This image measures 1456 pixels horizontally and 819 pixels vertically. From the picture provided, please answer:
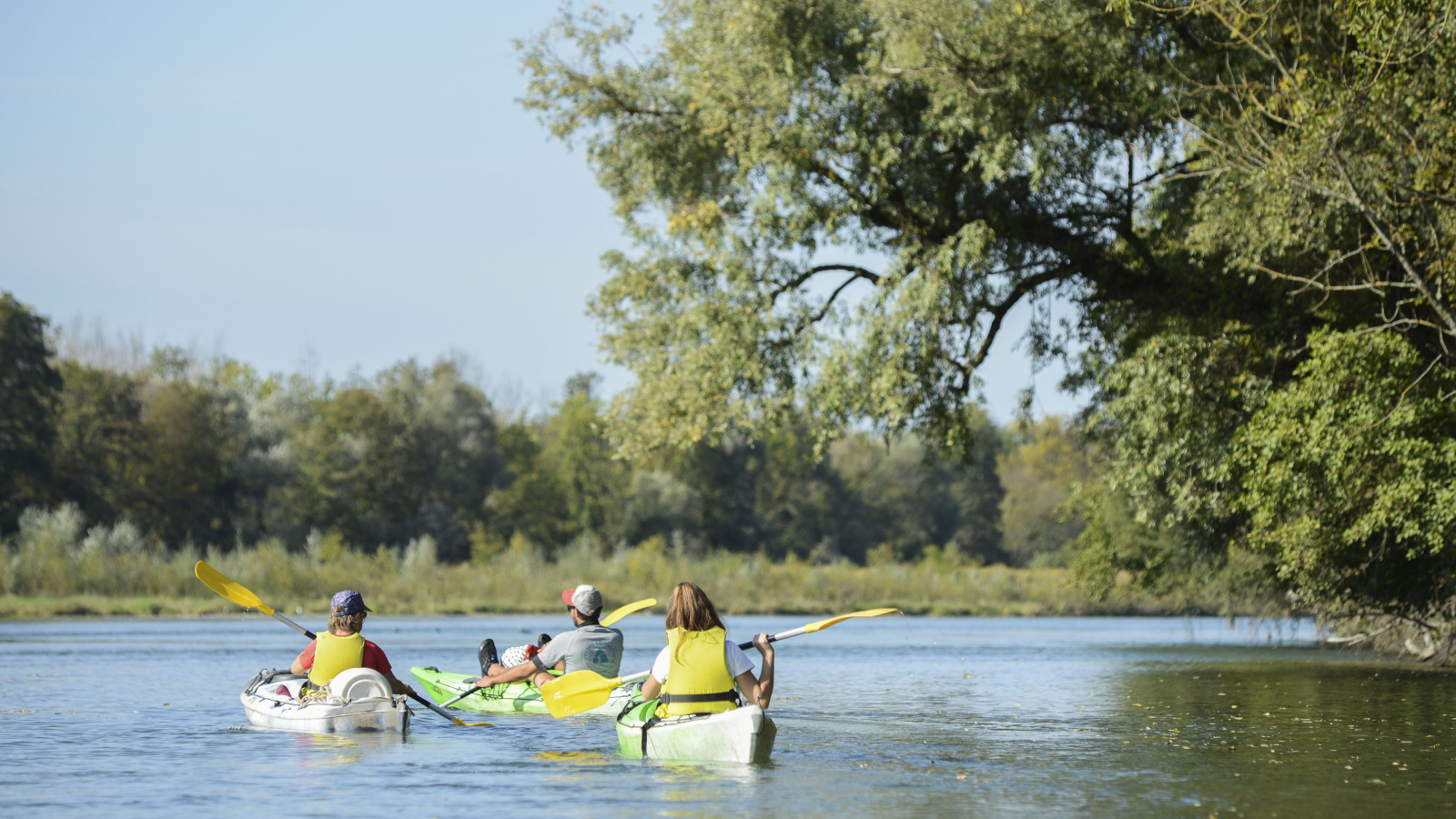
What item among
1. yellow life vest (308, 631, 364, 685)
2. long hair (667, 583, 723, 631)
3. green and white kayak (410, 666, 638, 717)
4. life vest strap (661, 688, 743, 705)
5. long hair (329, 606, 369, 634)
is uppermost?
long hair (667, 583, 723, 631)

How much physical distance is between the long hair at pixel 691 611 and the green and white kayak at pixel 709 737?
0.64 metres

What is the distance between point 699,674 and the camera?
10.1 meters

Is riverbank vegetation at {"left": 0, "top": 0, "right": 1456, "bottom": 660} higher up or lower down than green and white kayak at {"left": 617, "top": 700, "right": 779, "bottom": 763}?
higher up

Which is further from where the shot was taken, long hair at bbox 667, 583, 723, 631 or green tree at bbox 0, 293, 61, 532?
green tree at bbox 0, 293, 61, 532

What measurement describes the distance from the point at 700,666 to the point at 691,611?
1.64 ft

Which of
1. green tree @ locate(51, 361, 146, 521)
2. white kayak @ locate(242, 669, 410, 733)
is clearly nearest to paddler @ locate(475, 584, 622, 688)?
white kayak @ locate(242, 669, 410, 733)

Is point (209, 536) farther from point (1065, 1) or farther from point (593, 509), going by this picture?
point (1065, 1)

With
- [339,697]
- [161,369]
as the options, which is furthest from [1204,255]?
[161,369]

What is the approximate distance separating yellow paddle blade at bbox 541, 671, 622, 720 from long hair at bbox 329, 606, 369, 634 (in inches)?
65.6

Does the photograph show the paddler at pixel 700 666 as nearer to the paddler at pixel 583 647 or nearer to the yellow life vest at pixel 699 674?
the yellow life vest at pixel 699 674

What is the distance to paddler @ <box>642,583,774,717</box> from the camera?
9.97 metres

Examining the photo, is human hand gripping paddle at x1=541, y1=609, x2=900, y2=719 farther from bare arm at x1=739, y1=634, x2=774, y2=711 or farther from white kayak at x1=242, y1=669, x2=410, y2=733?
bare arm at x1=739, y1=634, x2=774, y2=711

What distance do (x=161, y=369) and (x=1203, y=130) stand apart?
6074cm

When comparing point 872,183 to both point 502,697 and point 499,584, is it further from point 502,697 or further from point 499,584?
point 499,584
